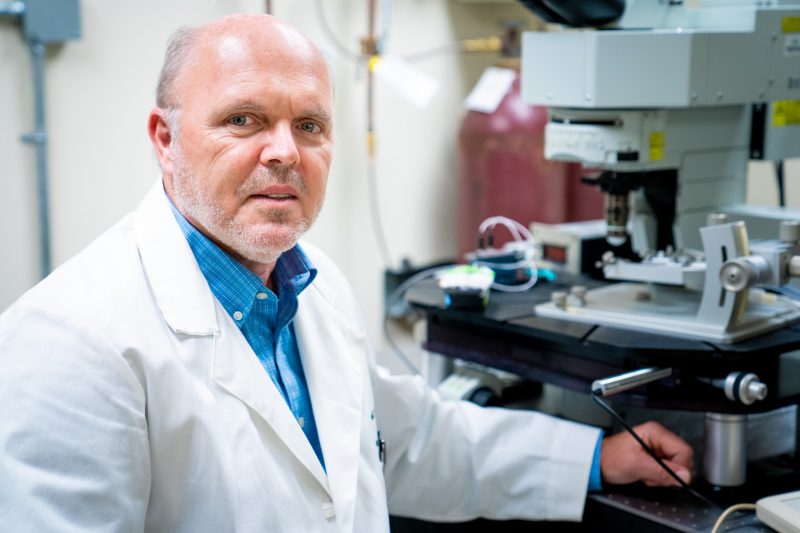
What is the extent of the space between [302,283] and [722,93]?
2.49ft

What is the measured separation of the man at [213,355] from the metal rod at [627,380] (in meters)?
0.09

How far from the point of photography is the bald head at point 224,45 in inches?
45.9

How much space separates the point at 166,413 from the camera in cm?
106

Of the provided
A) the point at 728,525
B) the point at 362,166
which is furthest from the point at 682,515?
the point at 362,166

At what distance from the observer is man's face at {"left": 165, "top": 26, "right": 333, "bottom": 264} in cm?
115

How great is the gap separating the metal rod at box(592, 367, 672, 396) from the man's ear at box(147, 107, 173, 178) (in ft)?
2.07

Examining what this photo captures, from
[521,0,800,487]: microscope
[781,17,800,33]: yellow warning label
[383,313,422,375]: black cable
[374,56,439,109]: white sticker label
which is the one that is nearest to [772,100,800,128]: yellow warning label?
[521,0,800,487]: microscope

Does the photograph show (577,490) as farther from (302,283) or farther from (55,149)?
(55,149)

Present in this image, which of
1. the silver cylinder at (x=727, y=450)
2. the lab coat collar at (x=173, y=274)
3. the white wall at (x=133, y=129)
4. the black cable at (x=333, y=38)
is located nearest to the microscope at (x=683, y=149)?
the silver cylinder at (x=727, y=450)

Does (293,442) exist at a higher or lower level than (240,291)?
lower

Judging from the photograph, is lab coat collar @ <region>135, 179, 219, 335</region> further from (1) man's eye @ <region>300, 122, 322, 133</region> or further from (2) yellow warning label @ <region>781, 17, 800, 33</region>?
(2) yellow warning label @ <region>781, 17, 800, 33</region>

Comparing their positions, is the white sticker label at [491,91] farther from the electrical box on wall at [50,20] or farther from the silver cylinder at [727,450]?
the silver cylinder at [727,450]

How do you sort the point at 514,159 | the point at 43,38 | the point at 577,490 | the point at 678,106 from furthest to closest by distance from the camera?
the point at 514,159
the point at 43,38
the point at 678,106
the point at 577,490

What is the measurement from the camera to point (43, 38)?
2.35 m
